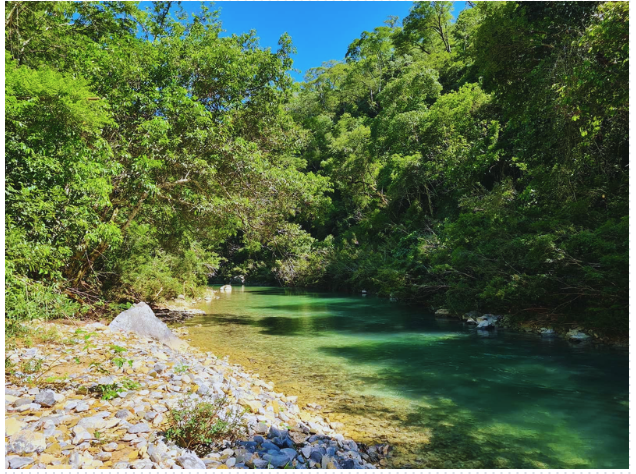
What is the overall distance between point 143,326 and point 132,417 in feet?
19.3

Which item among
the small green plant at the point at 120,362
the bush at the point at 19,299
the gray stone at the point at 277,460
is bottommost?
the gray stone at the point at 277,460

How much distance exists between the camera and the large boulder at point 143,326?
29.8 feet

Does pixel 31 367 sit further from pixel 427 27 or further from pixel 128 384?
pixel 427 27

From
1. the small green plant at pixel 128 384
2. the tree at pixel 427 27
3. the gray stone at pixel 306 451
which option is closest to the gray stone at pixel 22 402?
the small green plant at pixel 128 384

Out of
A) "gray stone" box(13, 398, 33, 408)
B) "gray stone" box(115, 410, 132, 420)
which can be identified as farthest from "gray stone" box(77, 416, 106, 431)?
"gray stone" box(13, 398, 33, 408)

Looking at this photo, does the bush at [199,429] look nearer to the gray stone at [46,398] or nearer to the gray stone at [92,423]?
the gray stone at [92,423]

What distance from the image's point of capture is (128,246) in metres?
13.6

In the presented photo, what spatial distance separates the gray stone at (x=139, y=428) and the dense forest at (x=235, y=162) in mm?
2571

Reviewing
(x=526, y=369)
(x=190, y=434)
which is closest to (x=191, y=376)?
(x=190, y=434)

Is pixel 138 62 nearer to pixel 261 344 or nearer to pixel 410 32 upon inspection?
pixel 261 344

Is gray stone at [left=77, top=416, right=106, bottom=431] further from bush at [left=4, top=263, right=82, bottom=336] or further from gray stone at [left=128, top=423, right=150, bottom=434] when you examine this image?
bush at [left=4, top=263, right=82, bottom=336]

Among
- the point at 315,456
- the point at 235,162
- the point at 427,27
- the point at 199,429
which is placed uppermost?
the point at 427,27

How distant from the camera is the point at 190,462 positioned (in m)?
3.28

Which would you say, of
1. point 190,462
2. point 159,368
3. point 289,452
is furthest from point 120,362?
point 289,452
